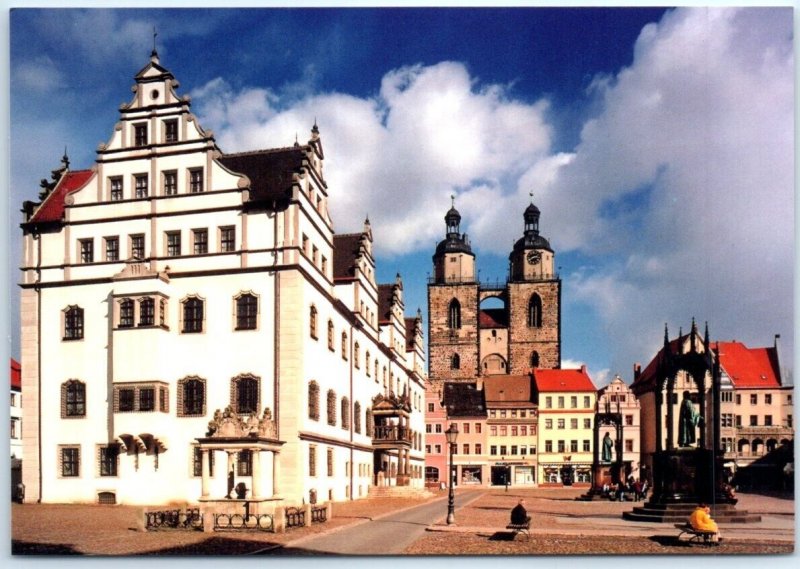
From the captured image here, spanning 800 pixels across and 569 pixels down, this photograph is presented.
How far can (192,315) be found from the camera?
1911cm

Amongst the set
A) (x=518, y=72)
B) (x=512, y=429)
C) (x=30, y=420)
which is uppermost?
(x=518, y=72)

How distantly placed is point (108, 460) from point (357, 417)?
8786mm

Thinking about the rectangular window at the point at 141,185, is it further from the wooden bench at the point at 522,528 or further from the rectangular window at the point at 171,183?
the wooden bench at the point at 522,528

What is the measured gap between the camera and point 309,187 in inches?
786

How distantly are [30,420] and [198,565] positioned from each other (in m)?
6.22

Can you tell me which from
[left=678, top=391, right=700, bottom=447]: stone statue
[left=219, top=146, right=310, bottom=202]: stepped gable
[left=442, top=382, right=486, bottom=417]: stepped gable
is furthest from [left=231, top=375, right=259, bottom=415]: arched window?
[left=442, top=382, right=486, bottom=417]: stepped gable

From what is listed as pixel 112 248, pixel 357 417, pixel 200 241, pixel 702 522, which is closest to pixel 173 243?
pixel 200 241

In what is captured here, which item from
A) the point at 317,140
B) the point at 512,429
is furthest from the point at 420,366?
the point at 317,140

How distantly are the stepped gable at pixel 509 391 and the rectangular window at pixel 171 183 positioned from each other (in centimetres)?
1280

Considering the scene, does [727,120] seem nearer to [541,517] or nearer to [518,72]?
[518,72]

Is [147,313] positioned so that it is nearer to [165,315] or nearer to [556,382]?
[165,315]

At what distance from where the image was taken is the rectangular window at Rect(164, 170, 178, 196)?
19.4m

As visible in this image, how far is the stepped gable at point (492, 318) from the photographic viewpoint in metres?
23.2

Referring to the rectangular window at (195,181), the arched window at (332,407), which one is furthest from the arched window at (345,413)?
the rectangular window at (195,181)
